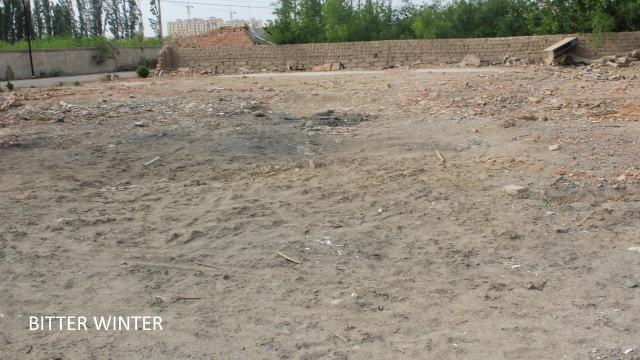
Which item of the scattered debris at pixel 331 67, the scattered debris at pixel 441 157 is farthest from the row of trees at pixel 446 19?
the scattered debris at pixel 441 157

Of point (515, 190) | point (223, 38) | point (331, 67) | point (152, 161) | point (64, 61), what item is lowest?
point (515, 190)

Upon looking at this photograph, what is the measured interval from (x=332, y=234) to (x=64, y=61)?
29641mm

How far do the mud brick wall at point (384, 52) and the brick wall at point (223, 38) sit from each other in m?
3.32

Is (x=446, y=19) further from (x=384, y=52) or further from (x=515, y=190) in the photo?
(x=515, y=190)

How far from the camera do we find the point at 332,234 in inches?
182

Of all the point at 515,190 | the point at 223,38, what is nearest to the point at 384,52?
the point at 223,38

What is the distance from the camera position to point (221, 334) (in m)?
3.20

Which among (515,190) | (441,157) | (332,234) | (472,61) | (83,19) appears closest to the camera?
(332,234)

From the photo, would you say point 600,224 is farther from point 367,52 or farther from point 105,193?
point 367,52

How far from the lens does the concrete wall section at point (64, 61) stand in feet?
88.6

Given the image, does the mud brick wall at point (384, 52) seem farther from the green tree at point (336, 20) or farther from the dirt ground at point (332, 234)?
the dirt ground at point (332, 234)

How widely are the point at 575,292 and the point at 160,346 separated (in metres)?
2.50

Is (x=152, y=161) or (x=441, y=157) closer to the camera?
(x=441, y=157)

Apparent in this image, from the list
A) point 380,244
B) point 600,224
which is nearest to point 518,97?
point 600,224
